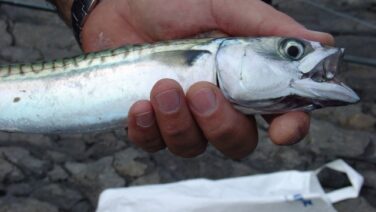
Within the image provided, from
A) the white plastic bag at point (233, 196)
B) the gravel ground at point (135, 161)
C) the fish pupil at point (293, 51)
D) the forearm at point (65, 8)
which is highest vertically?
the fish pupil at point (293, 51)

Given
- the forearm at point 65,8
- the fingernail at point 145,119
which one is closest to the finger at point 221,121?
the fingernail at point 145,119

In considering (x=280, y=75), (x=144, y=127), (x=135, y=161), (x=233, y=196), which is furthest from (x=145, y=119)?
(x=135, y=161)

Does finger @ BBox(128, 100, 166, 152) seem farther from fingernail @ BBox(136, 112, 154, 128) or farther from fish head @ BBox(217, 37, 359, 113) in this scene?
fish head @ BBox(217, 37, 359, 113)

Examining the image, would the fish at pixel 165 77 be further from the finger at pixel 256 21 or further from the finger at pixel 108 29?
the finger at pixel 108 29

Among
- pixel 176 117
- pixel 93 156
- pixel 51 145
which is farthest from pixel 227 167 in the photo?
pixel 176 117

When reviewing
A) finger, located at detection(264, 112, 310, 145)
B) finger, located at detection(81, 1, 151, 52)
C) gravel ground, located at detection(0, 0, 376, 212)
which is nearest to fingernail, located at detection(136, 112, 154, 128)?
finger, located at detection(264, 112, 310, 145)
